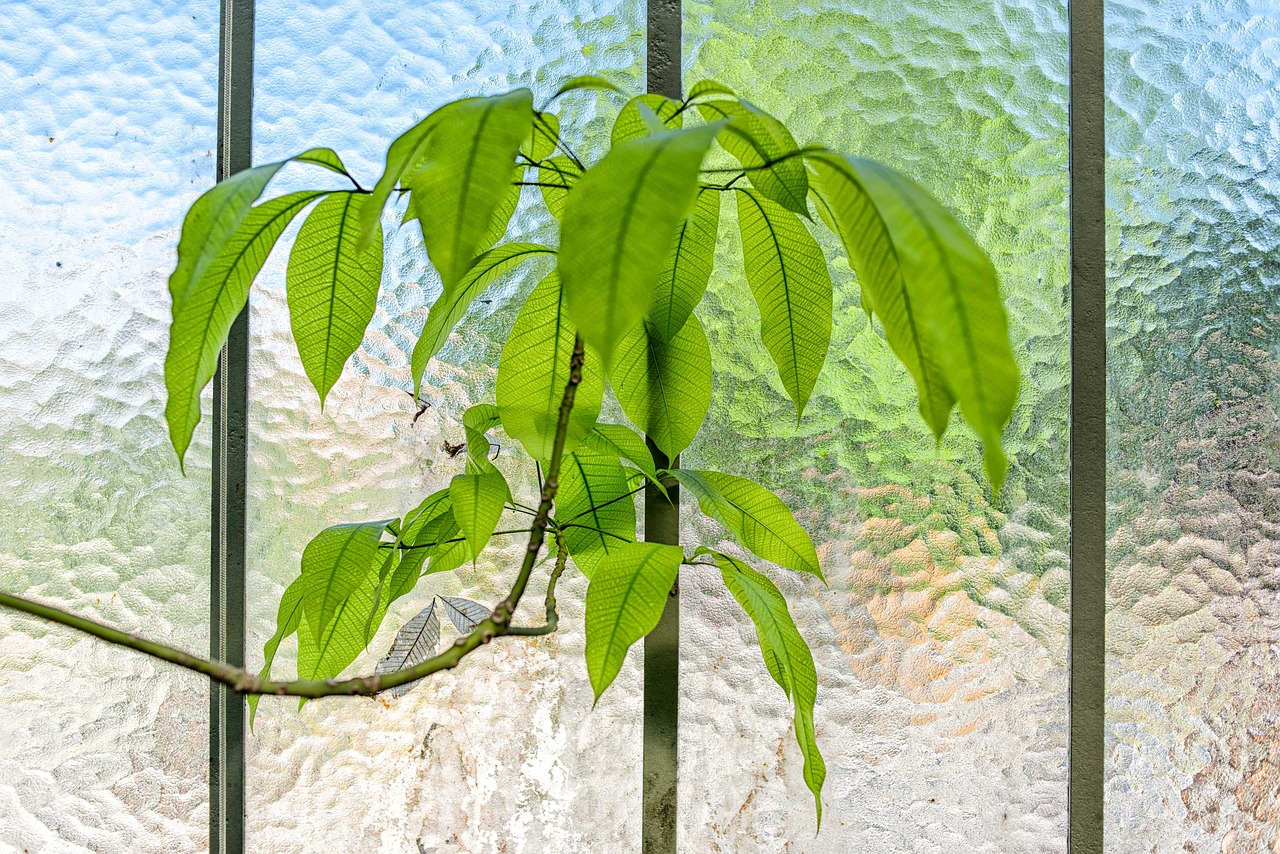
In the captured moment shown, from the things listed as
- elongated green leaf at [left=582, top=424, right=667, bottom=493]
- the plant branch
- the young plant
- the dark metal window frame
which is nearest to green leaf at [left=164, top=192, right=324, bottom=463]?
the young plant

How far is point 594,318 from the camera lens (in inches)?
16.3

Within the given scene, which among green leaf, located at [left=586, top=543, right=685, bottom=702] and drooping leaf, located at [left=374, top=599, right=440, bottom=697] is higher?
green leaf, located at [left=586, top=543, right=685, bottom=702]

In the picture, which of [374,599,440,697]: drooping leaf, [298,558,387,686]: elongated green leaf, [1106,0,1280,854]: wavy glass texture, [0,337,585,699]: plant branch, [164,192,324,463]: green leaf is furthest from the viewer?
[1106,0,1280,854]: wavy glass texture

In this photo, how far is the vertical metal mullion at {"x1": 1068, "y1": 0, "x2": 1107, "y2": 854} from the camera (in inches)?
49.1

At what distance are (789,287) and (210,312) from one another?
488mm

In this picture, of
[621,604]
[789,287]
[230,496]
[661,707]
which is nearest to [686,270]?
[789,287]

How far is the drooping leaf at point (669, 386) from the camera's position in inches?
31.9

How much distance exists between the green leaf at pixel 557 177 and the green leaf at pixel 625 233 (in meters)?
0.25

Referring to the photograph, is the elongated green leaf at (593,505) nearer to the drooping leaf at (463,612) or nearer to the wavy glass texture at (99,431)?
the drooping leaf at (463,612)

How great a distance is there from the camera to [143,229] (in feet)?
4.39

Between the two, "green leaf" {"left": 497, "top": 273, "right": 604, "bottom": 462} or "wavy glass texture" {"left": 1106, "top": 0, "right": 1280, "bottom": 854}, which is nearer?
"green leaf" {"left": 497, "top": 273, "right": 604, "bottom": 462}

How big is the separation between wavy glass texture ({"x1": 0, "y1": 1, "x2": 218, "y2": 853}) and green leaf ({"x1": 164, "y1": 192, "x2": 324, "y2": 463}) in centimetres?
82

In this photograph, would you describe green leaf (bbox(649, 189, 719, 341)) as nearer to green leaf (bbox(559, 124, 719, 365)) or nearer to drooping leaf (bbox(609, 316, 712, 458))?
drooping leaf (bbox(609, 316, 712, 458))

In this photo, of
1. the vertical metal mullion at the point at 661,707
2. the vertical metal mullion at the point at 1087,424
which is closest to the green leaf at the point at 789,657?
the vertical metal mullion at the point at 661,707
